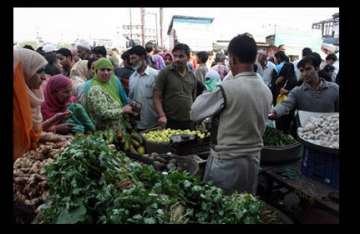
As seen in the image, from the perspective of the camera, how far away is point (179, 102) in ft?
14.9

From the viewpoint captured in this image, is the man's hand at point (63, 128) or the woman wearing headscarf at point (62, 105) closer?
the man's hand at point (63, 128)

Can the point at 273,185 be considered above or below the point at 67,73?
below

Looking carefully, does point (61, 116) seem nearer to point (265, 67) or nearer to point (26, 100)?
point (26, 100)

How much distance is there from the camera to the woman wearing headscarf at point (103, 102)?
3.97 metres

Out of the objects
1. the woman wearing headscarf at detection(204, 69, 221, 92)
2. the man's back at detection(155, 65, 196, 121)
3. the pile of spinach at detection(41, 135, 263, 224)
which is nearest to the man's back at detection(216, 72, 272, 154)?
the pile of spinach at detection(41, 135, 263, 224)

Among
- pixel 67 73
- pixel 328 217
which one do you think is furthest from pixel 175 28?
pixel 328 217

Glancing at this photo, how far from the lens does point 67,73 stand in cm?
676

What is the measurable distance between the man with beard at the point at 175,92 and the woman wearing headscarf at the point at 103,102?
0.58m

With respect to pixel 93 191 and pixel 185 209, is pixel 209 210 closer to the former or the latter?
pixel 185 209

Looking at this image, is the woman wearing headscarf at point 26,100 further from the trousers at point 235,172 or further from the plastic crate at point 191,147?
the trousers at point 235,172

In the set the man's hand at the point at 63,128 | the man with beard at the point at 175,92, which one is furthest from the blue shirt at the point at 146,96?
the man's hand at the point at 63,128

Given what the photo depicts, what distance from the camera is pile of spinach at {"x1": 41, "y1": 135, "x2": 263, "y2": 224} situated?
73.0 inches

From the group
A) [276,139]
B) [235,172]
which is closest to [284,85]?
[276,139]

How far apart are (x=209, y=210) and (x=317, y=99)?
7.93ft
